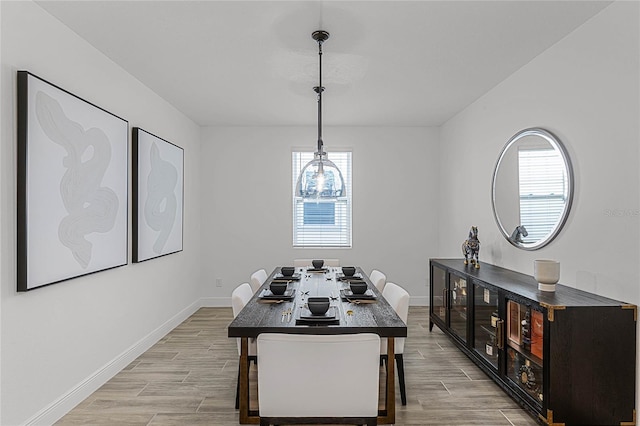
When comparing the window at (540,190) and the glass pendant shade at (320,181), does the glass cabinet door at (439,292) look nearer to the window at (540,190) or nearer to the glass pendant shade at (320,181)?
the window at (540,190)

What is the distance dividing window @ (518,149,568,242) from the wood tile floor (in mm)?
1320

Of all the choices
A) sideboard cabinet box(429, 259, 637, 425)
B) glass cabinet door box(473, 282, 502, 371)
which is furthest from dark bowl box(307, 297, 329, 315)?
glass cabinet door box(473, 282, 502, 371)

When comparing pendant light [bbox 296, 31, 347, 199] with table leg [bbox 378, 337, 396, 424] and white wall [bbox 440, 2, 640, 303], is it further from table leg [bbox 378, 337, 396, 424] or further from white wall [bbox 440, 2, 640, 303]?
white wall [bbox 440, 2, 640, 303]

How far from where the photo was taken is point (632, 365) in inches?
95.9

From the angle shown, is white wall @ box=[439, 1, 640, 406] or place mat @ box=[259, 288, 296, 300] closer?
white wall @ box=[439, 1, 640, 406]

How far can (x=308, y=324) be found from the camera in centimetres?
242

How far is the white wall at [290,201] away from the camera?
611 centimetres

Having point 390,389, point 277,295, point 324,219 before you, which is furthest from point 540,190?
point 324,219

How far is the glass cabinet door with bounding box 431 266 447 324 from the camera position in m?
4.37

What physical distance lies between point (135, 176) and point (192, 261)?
7.00 ft

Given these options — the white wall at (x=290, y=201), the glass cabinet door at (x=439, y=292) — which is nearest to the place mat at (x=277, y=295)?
the glass cabinet door at (x=439, y=292)

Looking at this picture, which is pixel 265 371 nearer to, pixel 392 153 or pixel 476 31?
pixel 476 31

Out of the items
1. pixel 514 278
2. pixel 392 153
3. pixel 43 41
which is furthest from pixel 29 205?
pixel 392 153

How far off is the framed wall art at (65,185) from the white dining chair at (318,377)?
1.53 meters
